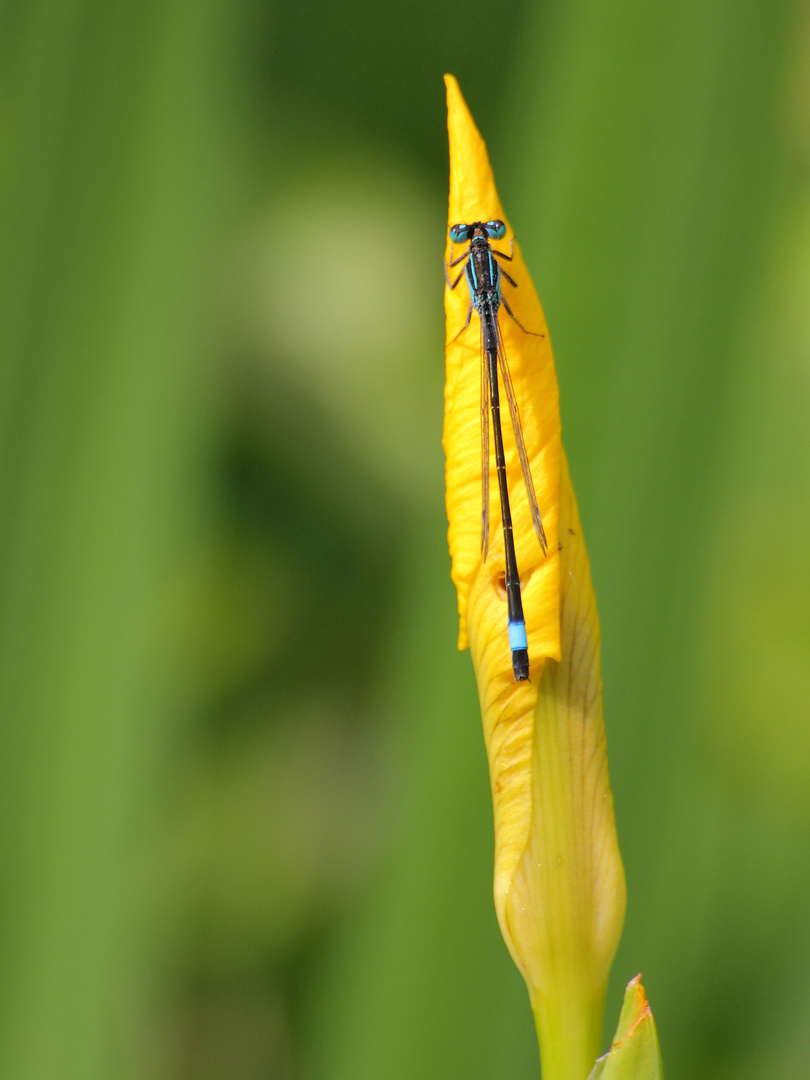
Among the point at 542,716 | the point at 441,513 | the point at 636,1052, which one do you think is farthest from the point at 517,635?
the point at 441,513

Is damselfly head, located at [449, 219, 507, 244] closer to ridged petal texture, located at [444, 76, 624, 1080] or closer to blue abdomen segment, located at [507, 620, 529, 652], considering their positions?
ridged petal texture, located at [444, 76, 624, 1080]

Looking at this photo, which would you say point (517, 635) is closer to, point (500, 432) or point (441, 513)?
point (500, 432)

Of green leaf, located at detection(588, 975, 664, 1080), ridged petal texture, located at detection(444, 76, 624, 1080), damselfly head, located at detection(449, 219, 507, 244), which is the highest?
damselfly head, located at detection(449, 219, 507, 244)

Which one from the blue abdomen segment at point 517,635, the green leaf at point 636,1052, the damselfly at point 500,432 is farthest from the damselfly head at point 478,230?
the green leaf at point 636,1052

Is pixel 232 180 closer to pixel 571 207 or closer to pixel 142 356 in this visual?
pixel 142 356

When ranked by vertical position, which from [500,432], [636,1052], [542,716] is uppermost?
[500,432]

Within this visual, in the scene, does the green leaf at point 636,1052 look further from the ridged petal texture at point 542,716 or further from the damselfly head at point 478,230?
the damselfly head at point 478,230

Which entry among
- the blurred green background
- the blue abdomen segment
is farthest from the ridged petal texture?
the blurred green background
